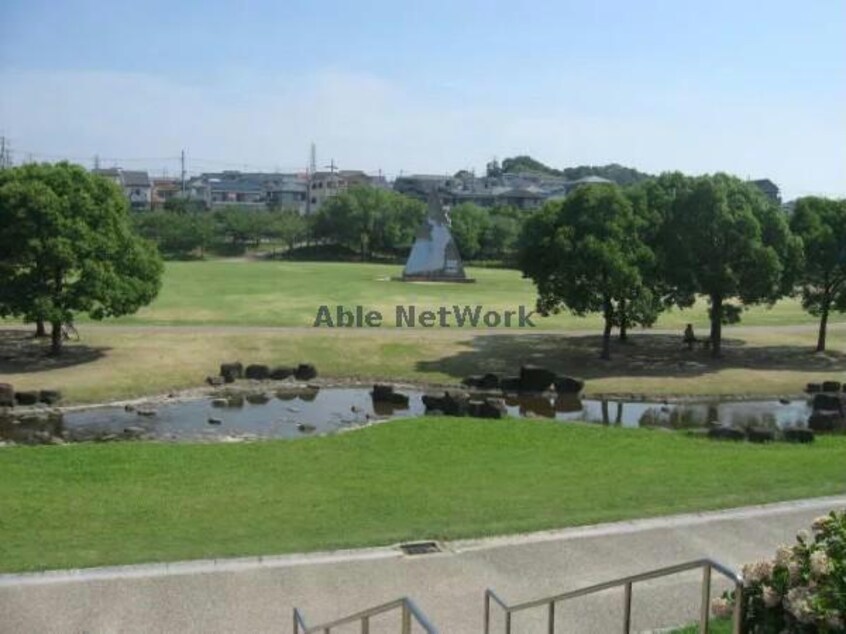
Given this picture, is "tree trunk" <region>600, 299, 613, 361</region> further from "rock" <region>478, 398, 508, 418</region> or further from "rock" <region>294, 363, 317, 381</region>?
"rock" <region>294, 363, 317, 381</region>

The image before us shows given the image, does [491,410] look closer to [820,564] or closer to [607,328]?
[607,328]

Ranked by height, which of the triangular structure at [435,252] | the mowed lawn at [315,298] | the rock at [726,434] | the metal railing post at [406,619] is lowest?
the rock at [726,434]

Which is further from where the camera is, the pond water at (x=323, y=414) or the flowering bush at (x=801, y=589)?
the pond water at (x=323, y=414)

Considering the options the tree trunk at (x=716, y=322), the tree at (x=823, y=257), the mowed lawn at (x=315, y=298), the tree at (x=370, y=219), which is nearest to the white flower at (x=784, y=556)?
the tree trunk at (x=716, y=322)

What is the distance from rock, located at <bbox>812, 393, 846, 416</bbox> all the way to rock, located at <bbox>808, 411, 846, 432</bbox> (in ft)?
5.24

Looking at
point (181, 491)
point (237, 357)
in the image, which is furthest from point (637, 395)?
point (181, 491)

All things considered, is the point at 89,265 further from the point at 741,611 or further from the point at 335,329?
the point at 741,611

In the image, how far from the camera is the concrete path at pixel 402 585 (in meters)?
10.5

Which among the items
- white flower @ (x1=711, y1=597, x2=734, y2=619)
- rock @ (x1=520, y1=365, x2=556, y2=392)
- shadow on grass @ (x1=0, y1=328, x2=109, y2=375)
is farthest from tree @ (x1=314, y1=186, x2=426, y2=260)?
white flower @ (x1=711, y1=597, x2=734, y2=619)

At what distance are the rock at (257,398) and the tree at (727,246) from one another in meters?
17.4

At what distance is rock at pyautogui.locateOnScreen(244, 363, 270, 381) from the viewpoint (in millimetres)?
32656

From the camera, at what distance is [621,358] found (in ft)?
122

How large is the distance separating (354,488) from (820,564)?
38.2 feet

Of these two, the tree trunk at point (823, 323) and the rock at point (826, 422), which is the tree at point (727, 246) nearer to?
the tree trunk at point (823, 323)
